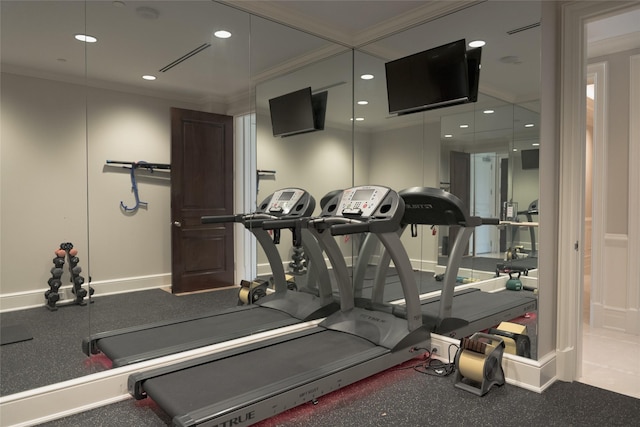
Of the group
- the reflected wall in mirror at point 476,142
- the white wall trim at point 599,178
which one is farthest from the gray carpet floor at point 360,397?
the white wall trim at point 599,178

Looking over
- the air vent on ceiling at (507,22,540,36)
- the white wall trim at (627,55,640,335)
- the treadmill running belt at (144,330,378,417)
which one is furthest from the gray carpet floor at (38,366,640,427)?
the air vent on ceiling at (507,22,540,36)

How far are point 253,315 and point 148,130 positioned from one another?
5.98 ft

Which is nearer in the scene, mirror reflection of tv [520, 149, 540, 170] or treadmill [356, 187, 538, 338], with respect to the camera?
mirror reflection of tv [520, 149, 540, 170]

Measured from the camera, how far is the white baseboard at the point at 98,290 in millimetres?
2925

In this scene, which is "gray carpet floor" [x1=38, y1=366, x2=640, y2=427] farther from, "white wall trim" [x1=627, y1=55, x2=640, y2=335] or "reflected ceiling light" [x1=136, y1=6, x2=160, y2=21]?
"reflected ceiling light" [x1=136, y1=6, x2=160, y2=21]

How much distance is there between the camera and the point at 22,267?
2961 millimetres

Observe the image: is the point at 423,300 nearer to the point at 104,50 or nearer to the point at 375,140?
the point at 375,140

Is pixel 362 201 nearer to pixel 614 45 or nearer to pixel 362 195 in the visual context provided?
pixel 362 195

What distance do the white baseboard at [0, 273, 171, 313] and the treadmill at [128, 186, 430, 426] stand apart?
0.98 meters

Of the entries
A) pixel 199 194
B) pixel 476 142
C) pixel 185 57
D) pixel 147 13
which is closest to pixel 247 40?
pixel 185 57

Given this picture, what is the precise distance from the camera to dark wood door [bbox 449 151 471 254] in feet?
12.1

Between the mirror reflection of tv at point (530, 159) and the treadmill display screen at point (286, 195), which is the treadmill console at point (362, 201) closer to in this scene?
the treadmill display screen at point (286, 195)

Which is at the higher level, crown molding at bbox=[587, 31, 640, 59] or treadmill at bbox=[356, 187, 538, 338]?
crown molding at bbox=[587, 31, 640, 59]

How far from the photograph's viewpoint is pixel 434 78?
3689mm
